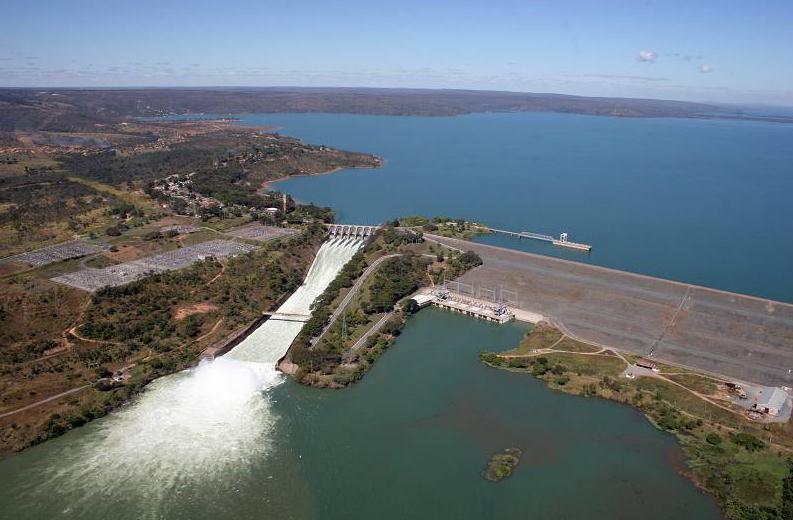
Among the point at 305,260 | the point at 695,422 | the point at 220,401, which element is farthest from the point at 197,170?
the point at 695,422

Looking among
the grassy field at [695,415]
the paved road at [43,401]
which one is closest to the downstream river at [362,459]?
the grassy field at [695,415]

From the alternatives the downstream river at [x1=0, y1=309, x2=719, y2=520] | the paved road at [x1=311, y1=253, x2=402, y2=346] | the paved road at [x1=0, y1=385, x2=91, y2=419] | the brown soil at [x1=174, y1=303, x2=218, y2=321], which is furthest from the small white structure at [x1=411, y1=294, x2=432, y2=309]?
the paved road at [x1=0, y1=385, x2=91, y2=419]

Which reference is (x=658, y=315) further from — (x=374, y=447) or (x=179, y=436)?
(x=179, y=436)

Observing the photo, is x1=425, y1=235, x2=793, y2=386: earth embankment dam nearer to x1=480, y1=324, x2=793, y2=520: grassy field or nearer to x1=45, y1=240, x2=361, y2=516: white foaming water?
x1=480, y1=324, x2=793, y2=520: grassy field

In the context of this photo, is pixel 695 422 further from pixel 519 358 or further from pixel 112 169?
pixel 112 169

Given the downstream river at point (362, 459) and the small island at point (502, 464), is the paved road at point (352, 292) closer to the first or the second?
the downstream river at point (362, 459)

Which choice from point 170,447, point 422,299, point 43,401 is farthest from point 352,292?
point 43,401
